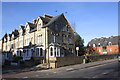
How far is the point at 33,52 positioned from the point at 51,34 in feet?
19.7

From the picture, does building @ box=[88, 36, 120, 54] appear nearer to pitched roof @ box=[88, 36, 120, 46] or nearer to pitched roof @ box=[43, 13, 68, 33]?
pitched roof @ box=[88, 36, 120, 46]

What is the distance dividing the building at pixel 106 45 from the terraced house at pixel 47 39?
102 ft

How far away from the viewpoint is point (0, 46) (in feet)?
168

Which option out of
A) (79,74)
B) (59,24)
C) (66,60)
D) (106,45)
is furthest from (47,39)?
(106,45)

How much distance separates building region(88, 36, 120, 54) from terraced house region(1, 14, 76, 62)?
102 feet

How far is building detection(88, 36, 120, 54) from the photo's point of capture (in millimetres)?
58906

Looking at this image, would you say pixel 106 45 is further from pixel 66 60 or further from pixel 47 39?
pixel 66 60

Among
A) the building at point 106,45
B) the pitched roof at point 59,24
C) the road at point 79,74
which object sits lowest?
the road at point 79,74

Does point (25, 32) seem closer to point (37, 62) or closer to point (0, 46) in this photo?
point (37, 62)

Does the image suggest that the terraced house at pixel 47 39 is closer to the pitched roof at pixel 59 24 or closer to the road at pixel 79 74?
the pitched roof at pixel 59 24

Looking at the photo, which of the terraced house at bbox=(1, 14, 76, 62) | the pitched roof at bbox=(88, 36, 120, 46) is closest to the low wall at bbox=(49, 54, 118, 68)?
the terraced house at bbox=(1, 14, 76, 62)

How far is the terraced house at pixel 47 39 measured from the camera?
27.6 m

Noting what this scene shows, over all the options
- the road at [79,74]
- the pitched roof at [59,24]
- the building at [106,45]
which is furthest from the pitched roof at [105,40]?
the road at [79,74]

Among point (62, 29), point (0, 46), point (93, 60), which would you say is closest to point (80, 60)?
point (93, 60)
